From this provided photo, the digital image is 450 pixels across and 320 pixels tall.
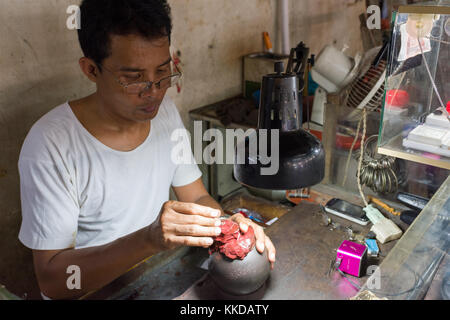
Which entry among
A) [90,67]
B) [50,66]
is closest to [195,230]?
[90,67]

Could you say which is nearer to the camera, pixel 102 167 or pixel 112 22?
pixel 112 22

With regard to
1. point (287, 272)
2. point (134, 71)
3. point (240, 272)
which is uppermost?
point (134, 71)

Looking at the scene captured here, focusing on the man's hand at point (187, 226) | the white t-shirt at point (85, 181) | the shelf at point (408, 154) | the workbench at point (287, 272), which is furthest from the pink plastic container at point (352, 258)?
the white t-shirt at point (85, 181)

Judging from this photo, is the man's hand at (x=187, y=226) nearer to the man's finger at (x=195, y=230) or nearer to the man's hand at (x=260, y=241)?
the man's finger at (x=195, y=230)

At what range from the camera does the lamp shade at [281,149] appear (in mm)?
1024

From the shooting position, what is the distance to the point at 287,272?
157 centimetres

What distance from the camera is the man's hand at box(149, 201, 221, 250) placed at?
1368 mm

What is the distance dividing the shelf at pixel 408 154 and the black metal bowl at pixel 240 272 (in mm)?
703

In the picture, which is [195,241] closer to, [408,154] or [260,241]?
[260,241]

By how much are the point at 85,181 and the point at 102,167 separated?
4.0 inches

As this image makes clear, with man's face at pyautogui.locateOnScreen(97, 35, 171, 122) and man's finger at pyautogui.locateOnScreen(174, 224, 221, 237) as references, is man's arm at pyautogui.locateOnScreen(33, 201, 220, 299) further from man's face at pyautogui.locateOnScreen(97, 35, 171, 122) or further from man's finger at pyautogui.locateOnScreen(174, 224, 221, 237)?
man's face at pyautogui.locateOnScreen(97, 35, 171, 122)

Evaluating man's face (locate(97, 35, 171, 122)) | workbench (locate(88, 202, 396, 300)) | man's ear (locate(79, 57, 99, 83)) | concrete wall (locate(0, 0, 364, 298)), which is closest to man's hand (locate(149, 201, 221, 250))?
workbench (locate(88, 202, 396, 300))

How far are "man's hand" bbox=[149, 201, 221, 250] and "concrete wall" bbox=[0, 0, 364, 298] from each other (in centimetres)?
115
